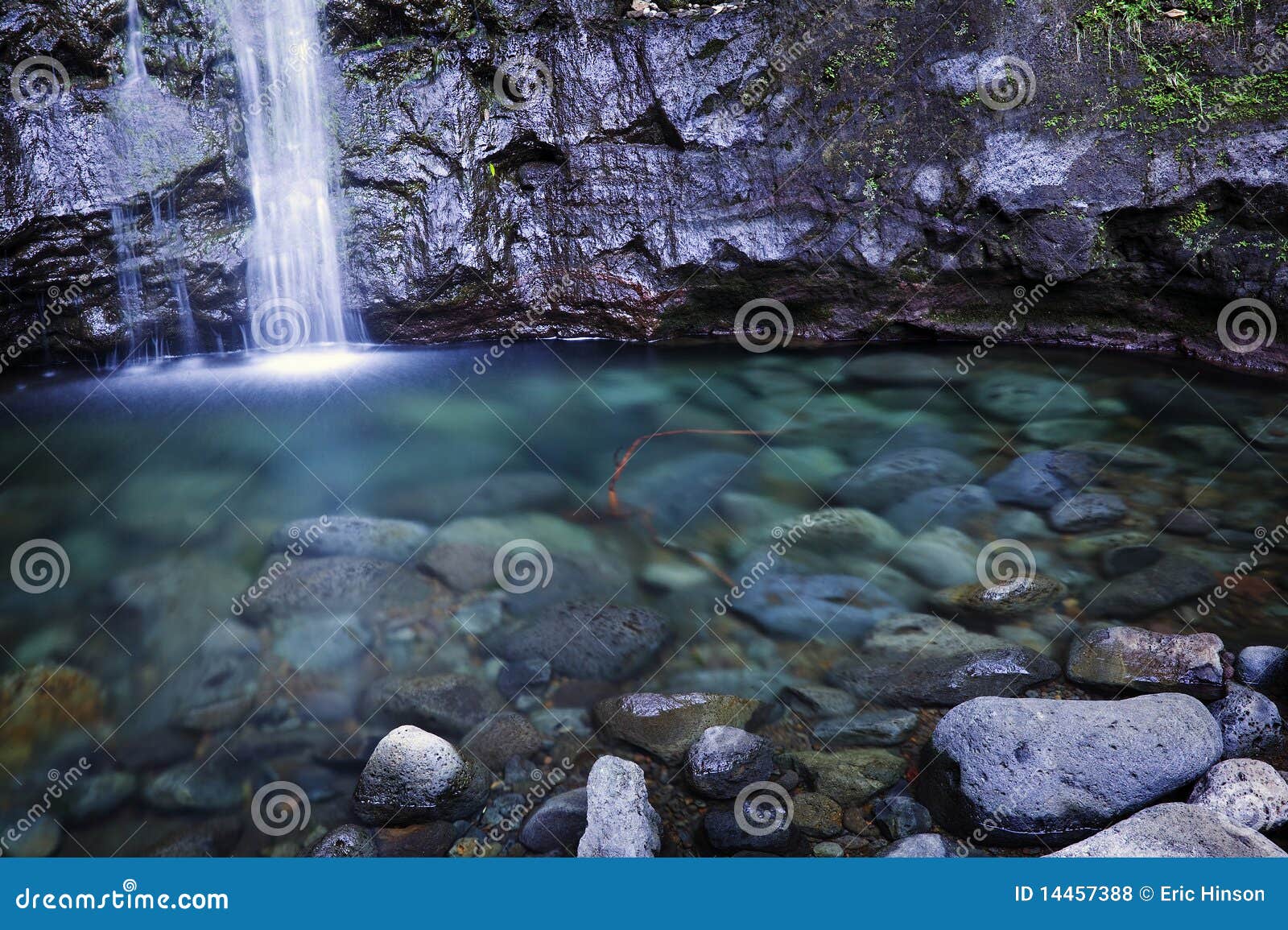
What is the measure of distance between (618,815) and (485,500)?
2.70 m

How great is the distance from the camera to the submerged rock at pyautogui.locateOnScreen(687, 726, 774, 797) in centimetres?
282

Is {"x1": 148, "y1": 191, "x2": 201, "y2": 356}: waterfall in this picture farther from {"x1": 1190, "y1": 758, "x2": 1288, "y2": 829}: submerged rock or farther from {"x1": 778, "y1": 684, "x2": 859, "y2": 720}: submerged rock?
{"x1": 1190, "y1": 758, "x2": 1288, "y2": 829}: submerged rock

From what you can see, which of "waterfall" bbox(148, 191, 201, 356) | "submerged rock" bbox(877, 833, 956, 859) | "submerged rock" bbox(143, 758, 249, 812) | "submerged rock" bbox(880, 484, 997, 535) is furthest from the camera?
"waterfall" bbox(148, 191, 201, 356)

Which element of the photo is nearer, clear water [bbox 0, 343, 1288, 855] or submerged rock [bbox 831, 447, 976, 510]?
clear water [bbox 0, 343, 1288, 855]

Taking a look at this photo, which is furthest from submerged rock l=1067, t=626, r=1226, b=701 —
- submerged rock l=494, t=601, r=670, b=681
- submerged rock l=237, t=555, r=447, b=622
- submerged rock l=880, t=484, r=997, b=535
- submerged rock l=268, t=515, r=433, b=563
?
submerged rock l=268, t=515, r=433, b=563

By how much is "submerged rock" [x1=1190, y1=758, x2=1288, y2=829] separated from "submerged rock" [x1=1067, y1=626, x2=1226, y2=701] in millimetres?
657

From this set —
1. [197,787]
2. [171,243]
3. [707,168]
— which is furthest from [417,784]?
→ [707,168]

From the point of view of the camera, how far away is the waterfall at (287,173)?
679cm

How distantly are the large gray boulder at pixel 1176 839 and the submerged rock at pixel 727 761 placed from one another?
3.06ft

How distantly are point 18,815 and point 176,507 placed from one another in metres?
2.35

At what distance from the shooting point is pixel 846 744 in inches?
121

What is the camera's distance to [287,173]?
6930mm

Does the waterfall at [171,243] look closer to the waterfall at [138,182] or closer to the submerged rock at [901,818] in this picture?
the waterfall at [138,182]

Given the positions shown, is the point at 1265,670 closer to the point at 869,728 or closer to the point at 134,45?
the point at 869,728
